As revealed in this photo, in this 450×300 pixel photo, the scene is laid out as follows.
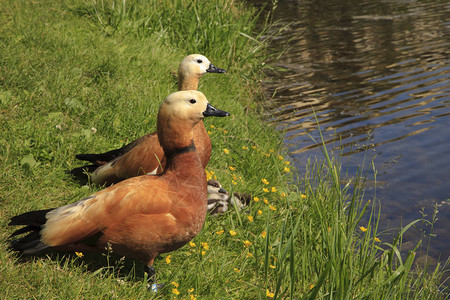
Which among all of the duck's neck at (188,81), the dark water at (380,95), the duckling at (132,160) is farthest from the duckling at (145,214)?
the duck's neck at (188,81)

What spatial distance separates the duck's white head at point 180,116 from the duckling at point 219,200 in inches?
43.3

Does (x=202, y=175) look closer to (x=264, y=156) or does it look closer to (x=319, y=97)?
(x=264, y=156)

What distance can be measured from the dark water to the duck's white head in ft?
4.26

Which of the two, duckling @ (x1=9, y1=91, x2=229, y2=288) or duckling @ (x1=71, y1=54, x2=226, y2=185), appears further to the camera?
duckling @ (x1=71, y1=54, x2=226, y2=185)

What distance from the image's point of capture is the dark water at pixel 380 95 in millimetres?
6984

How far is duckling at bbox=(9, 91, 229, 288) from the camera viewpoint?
3598mm

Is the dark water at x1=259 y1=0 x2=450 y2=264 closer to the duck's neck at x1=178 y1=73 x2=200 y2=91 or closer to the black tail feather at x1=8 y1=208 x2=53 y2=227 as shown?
the duck's neck at x1=178 y1=73 x2=200 y2=91

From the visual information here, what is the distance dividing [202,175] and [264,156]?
8.51 feet

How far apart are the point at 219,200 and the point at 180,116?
1.38 m

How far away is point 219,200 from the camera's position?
4.95 meters

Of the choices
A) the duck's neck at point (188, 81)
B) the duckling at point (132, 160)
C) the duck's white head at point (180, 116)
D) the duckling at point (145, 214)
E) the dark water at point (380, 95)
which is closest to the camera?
the duckling at point (145, 214)

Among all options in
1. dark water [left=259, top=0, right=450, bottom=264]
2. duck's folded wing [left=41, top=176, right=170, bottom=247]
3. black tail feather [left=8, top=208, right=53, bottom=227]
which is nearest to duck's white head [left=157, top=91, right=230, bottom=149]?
duck's folded wing [left=41, top=176, right=170, bottom=247]

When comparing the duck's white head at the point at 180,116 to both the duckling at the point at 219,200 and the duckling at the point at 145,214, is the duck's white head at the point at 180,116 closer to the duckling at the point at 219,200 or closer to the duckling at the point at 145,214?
the duckling at the point at 145,214

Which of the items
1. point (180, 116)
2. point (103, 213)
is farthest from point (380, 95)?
point (103, 213)
